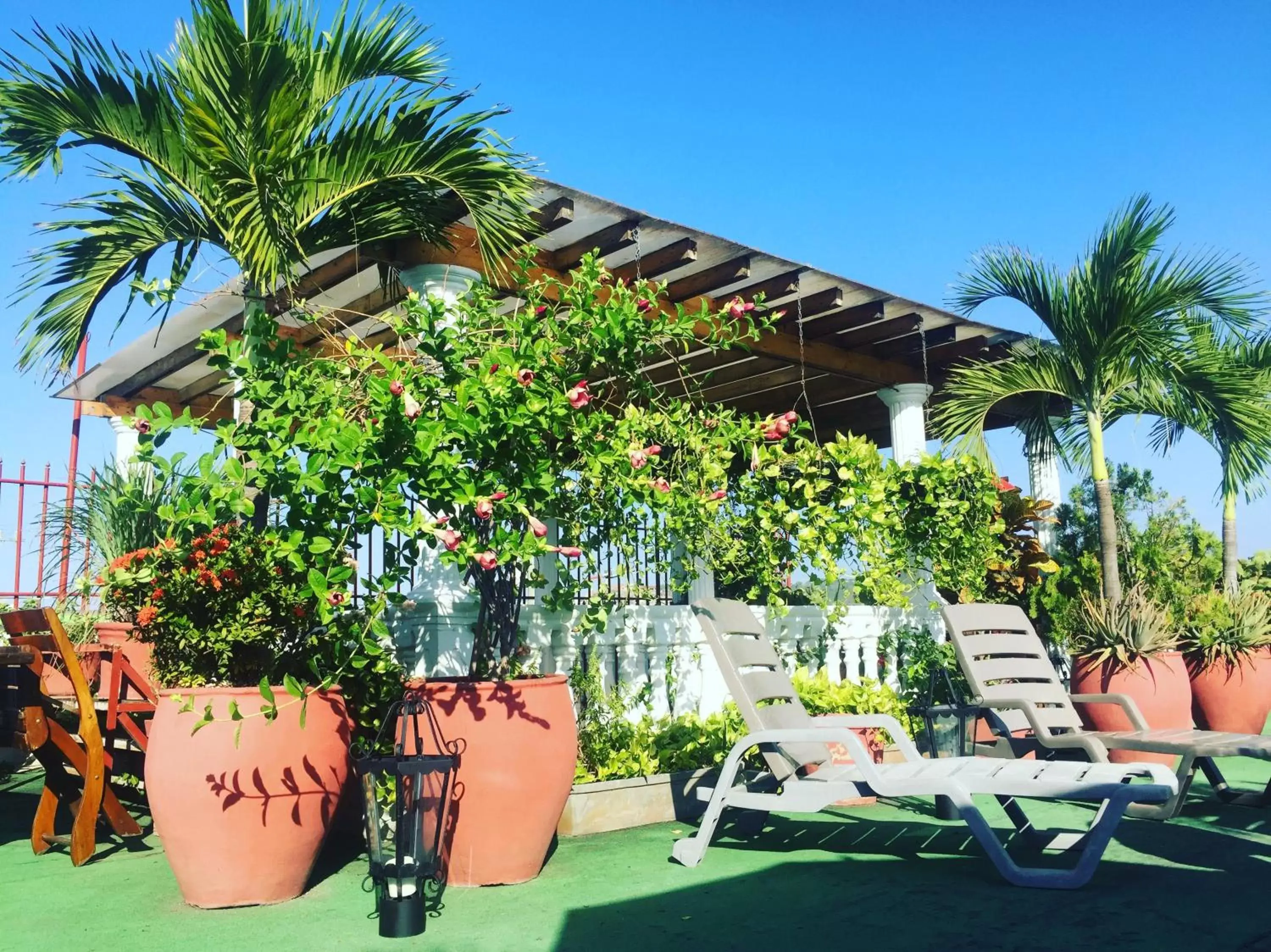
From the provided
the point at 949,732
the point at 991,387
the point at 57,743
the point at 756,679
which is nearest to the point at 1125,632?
the point at 949,732

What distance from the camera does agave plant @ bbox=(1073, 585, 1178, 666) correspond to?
613 centimetres

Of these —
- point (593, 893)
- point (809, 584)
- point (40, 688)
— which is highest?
point (809, 584)

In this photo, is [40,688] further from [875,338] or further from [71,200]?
[875,338]

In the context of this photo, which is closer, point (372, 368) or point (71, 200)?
point (372, 368)

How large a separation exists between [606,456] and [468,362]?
2.37ft

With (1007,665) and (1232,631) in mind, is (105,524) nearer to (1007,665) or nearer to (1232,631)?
(1007,665)

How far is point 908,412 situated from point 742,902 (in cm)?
620

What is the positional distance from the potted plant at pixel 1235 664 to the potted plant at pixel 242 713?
19.9 ft

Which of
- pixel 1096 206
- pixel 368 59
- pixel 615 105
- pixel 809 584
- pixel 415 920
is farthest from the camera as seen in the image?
pixel 615 105

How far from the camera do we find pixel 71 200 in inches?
190

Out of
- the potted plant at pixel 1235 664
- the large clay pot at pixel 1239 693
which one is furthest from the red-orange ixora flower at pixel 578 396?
the large clay pot at pixel 1239 693

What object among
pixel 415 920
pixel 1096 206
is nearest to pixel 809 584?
pixel 415 920

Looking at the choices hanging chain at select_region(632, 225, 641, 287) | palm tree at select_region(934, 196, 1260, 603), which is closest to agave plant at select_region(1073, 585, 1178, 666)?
palm tree at select_region(934, 196, 1260, 603)

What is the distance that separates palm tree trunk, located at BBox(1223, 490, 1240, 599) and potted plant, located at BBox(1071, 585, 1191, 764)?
3810 mm
